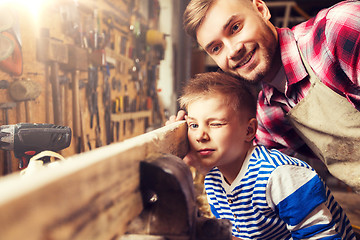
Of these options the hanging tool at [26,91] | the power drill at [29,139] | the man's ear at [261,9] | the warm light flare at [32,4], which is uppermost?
the warm light flare at [32,4]

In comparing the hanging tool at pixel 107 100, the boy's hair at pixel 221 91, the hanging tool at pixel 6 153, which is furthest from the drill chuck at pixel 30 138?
the hanging tool at pixel 107 100

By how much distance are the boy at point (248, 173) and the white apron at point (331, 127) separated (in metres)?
0.25

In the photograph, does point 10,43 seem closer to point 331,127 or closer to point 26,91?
point 26,91

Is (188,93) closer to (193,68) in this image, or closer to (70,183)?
(70,183)

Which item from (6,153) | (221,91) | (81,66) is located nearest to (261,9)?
(221,91)

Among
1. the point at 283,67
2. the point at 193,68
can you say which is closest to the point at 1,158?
the point at 283,67

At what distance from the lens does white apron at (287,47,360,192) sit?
113 cm

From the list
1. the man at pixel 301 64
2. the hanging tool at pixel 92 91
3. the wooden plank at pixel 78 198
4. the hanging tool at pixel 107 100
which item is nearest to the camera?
the wooden plank at pixel 78 198

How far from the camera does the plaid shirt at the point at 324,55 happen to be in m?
0.98

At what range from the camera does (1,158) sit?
1299 millimetres

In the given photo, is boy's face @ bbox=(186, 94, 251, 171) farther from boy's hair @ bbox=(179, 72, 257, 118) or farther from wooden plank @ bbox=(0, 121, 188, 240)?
wooden plank @ bbox=(0, 121, 188, 240)

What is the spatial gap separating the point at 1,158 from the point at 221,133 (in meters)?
1.06

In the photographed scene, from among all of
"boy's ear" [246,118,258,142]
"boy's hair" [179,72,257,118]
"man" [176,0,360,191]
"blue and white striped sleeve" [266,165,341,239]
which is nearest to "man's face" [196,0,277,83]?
"man" [176,0,360,191]

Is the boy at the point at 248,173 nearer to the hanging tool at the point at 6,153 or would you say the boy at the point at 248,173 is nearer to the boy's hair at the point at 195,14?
the boy's hair at the point at 195,14
